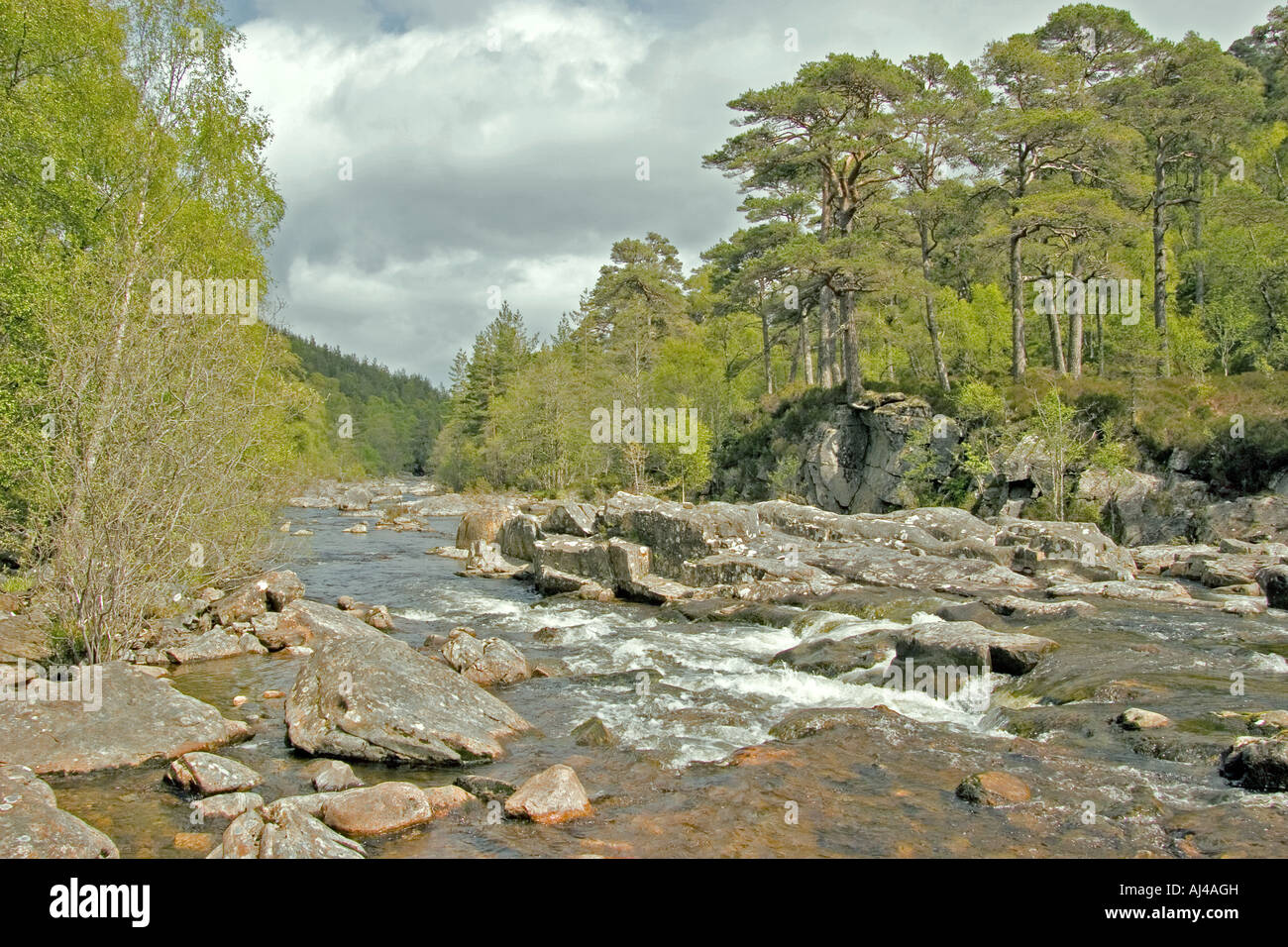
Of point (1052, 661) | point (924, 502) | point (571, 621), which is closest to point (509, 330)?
point (924, 502)

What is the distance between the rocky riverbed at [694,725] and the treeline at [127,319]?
192cm

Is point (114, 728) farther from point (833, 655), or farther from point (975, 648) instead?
point (975, 648)

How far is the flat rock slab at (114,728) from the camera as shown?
8664 mm

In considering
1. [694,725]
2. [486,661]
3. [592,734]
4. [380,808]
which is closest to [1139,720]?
[694,725]

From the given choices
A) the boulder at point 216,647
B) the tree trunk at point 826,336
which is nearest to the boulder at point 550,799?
the boulder at point 216,647

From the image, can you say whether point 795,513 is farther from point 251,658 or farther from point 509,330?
point 509,330

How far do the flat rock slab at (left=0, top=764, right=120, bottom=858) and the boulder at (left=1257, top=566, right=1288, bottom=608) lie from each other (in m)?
22.6

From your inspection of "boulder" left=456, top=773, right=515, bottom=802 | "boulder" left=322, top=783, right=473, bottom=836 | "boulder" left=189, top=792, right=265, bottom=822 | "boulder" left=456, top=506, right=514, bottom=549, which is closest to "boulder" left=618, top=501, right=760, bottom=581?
"boulder" left=456, top=506, right=514, bottom=549

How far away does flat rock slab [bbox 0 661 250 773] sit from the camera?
8664mm

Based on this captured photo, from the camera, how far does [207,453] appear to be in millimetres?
12766

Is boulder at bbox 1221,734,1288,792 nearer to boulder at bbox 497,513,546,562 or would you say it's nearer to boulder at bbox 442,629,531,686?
boulder at bbox 442,629,531,686

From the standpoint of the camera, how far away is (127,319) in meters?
12.2
